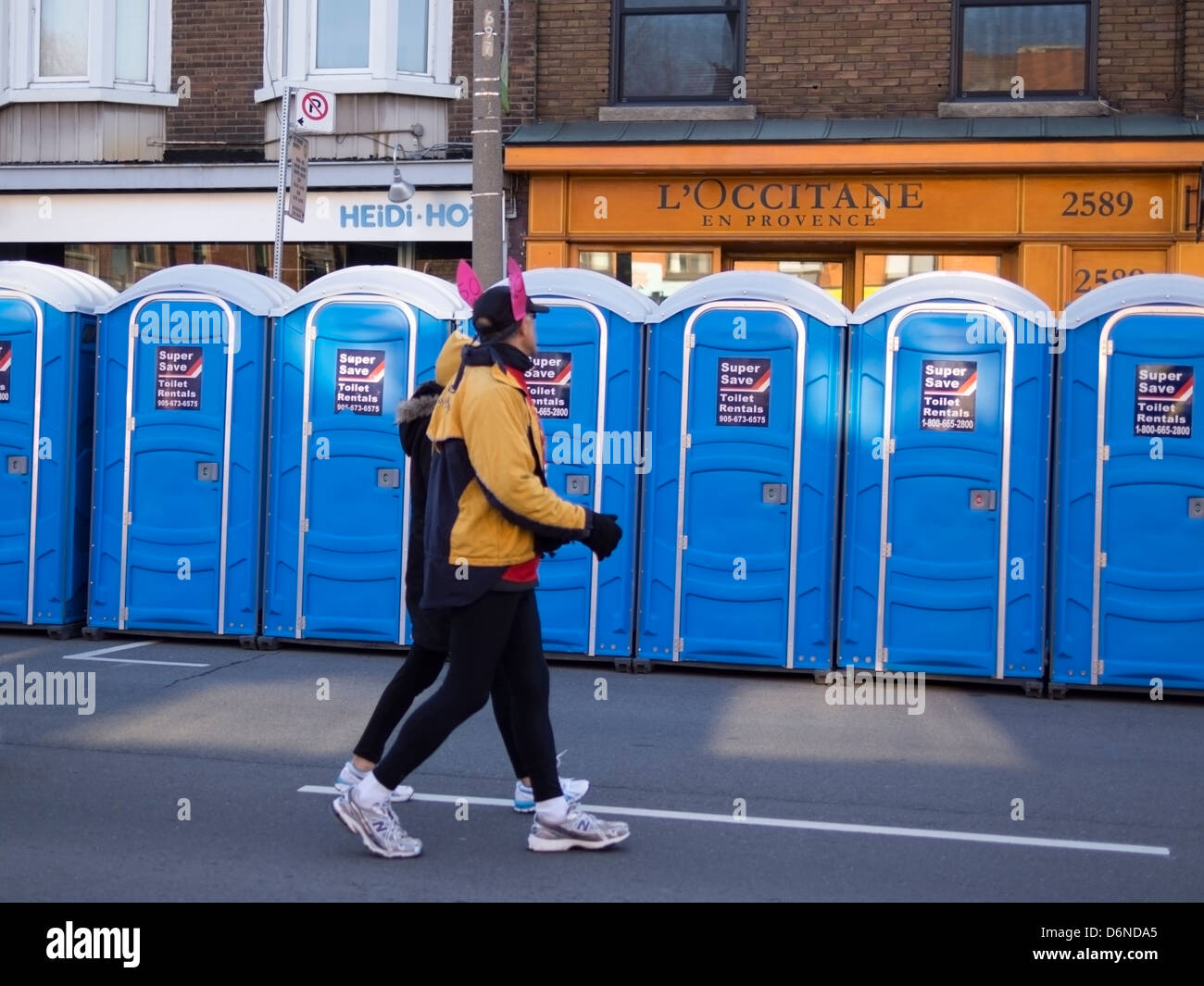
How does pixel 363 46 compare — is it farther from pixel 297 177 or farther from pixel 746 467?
pixel 746 467

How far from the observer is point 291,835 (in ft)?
17.9

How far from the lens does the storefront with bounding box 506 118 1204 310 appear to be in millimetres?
12875

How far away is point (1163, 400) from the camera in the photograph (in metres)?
8.77

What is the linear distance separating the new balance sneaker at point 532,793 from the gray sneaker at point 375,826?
616 mm

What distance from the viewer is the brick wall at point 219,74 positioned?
15148mm

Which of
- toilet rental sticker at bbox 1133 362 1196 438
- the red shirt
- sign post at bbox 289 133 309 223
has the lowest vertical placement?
the red shirt

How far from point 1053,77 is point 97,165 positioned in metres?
8.99

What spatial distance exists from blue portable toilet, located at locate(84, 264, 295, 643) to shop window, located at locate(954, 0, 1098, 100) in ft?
22.8

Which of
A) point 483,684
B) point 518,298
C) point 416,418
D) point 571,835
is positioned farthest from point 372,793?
point 518,298

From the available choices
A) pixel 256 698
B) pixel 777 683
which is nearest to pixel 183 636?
pixel 256 698

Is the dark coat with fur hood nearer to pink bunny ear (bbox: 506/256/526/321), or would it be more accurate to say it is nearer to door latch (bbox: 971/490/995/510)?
pink bunny ear (bbox: 506/256/526/321)

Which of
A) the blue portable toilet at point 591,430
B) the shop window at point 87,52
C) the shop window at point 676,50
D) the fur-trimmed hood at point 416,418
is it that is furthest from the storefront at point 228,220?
the fur-trimmed hood at point 416,418

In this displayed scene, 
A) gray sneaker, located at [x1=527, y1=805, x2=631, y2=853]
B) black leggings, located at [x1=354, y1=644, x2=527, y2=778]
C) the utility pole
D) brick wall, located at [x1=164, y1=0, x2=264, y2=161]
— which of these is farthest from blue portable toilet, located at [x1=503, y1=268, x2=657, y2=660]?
brick wall, located at [x1=164, y1=0, x2=264, y2=161]

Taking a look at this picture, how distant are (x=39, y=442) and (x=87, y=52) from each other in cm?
684
